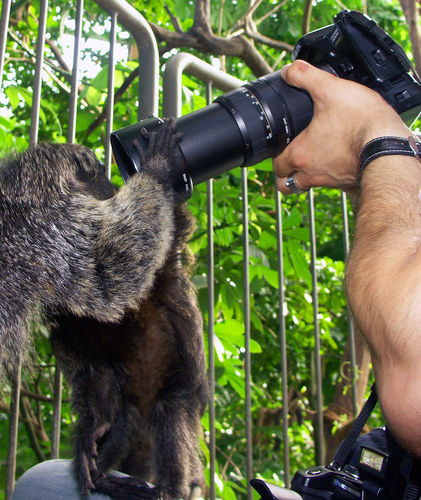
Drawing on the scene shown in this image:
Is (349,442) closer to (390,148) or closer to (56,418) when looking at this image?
(390,148)

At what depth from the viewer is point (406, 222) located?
3.22 feet

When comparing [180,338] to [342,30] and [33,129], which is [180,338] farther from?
[342,30]

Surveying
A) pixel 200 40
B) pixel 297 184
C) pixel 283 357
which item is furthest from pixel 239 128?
pixel 200 40

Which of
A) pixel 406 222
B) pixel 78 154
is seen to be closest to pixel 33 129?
pixel 78 154

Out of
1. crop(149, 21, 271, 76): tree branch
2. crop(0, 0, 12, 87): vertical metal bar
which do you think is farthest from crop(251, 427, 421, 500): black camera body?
crop(149, 21, 271, 76): tree branch

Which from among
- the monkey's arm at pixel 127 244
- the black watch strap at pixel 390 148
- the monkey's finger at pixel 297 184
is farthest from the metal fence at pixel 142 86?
the black watch strap at pixel 390 148

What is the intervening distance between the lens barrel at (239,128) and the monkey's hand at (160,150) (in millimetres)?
16

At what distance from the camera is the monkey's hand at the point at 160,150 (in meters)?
1.41

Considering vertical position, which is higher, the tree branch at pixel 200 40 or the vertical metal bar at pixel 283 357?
the tree branch at pixel 200 40

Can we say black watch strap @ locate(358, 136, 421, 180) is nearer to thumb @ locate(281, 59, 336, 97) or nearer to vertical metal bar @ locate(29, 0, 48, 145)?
thumb @ locate(281, 59, 336, 97)

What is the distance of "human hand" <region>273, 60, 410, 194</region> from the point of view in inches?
46.8

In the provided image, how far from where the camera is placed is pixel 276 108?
1353mm

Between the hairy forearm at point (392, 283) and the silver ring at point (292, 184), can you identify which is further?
the silver ring at point (292, 184)

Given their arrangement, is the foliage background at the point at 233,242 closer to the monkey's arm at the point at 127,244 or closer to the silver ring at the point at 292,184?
the monkey's arm at the point at 127,244
